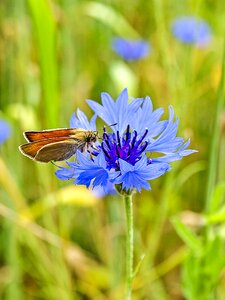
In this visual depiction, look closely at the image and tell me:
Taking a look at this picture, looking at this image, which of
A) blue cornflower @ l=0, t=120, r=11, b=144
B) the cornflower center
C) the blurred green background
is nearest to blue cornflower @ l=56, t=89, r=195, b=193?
the cornflower center

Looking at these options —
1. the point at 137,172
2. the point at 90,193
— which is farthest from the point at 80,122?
the point at 90,193

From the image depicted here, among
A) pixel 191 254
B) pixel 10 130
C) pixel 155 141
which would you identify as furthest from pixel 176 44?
pixel 155 141

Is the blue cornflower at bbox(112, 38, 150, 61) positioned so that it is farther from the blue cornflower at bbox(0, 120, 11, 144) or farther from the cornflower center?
the cornflower center

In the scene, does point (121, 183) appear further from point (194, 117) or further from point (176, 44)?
point (176, 44)

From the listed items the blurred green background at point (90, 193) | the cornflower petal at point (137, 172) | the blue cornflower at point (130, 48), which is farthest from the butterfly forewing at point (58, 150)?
the blue cornflower at point (130, 48)

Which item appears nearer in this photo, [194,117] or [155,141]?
[155,141]

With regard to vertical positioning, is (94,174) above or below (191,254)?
above
